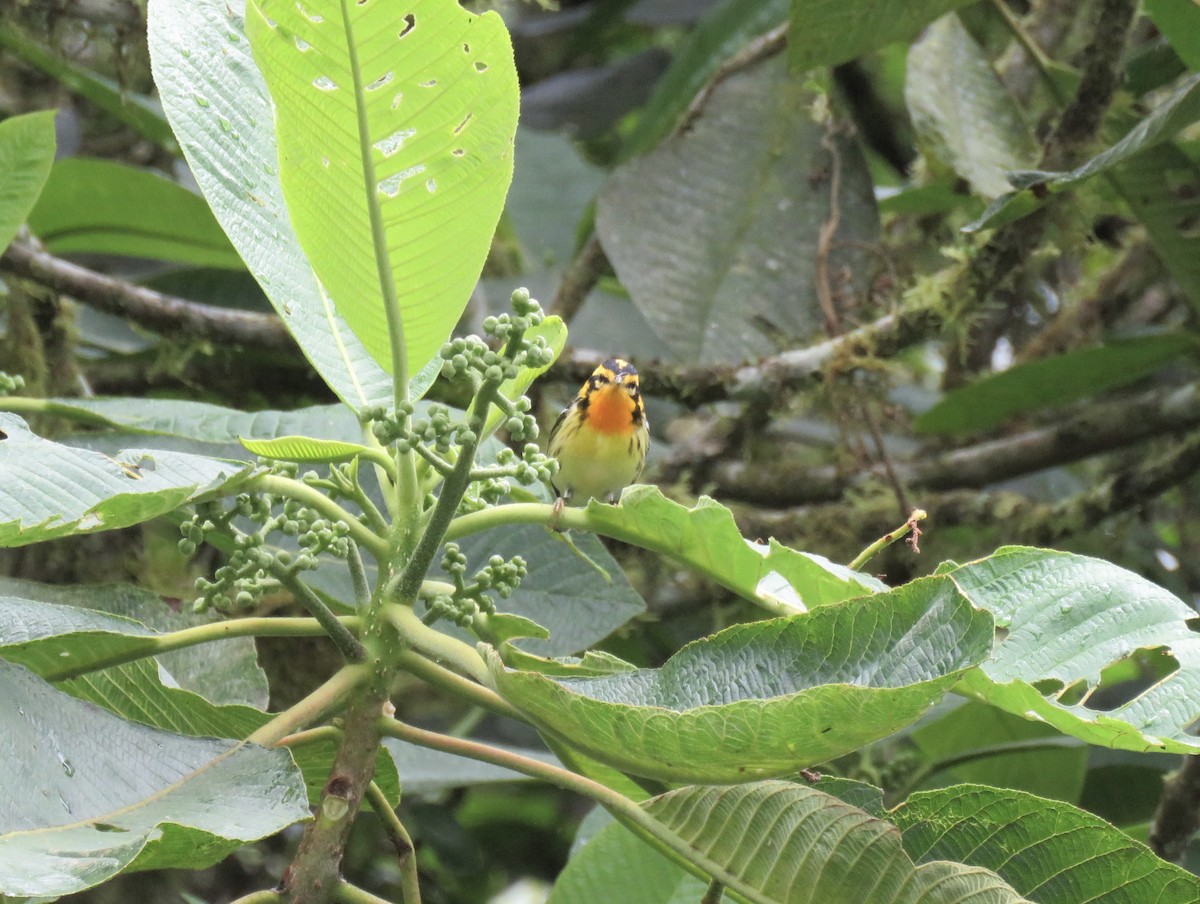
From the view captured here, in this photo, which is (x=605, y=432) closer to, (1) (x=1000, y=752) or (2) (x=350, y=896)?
(1) (x=1000, y=752)

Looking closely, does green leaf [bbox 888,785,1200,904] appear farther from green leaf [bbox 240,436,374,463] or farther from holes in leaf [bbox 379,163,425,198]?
holes in leaf [bbox 379,163,425,198]

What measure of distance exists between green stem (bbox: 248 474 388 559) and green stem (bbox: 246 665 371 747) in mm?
163

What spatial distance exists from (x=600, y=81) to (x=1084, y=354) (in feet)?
7.93

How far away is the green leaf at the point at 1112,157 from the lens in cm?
236

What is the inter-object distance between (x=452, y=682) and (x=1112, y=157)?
1.60 metres

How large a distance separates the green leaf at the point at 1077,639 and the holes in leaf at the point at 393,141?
33.3 inches

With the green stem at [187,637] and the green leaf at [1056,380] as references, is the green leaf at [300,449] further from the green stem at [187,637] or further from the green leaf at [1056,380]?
the green leaf at [1056,380]

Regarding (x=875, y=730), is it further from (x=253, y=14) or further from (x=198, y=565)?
(x=198, y=565)

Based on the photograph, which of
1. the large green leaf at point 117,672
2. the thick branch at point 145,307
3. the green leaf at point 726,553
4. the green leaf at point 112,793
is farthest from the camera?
the thick branch at point 145,307

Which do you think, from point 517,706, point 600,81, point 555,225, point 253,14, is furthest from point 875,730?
point 600,81

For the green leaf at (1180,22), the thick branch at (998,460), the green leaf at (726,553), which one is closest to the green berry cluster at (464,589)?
the green leaf at (726,553)

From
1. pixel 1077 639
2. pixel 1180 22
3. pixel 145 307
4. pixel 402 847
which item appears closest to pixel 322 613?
pixel 402 847

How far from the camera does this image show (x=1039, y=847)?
62.6 inches

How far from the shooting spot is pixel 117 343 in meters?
3.72
